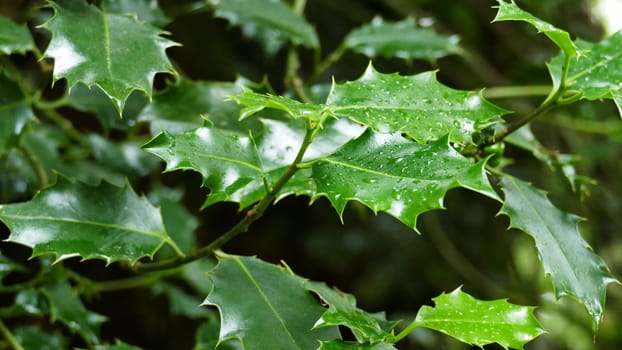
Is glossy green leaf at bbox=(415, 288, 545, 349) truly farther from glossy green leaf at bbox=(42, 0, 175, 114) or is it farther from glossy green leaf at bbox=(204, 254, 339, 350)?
glossy green leaf at bbox=(42, 0, 175, 114)

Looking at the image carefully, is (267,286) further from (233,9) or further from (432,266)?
(432,266)

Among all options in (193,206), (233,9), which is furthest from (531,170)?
(233,9)

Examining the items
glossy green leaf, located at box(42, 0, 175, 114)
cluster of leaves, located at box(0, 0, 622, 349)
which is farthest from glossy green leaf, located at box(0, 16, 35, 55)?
glossy green leaf, located at box(42, 0, 175, 114)

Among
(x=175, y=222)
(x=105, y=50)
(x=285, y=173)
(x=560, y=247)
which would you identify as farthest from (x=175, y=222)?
(x=560, y=247)

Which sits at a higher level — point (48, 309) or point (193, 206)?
point (48, 309)

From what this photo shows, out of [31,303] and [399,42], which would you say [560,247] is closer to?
[399,42]
